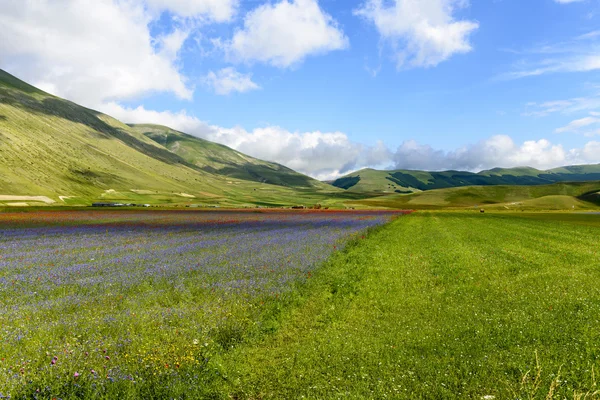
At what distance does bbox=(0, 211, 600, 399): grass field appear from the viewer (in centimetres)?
758

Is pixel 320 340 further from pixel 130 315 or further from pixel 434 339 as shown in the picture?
→ pixel 130 315

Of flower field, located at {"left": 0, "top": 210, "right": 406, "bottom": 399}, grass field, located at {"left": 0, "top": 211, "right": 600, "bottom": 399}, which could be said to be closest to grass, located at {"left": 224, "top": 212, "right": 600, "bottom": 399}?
grass field, located at {"left": 0, "top": 211, "right": 600, "bottom": 399}

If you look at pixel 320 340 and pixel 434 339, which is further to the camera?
pixel 320 340

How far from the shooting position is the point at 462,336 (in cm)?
1034

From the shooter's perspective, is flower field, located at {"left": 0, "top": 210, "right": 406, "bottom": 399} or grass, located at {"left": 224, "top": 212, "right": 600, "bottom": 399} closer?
flower field, located at {"left": 0, "top": 210, "right": 406, "bottom": 399}

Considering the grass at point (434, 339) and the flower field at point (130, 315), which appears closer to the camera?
the flower field at point (130, 315)

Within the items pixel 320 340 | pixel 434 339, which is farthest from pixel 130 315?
pixel 434 339

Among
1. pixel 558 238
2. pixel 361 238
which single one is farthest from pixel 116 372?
pixel 558 238

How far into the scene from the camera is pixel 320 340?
10.5 m

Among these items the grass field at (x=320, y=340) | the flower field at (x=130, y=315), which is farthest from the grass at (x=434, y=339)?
the flower field at (x=130, y=315)

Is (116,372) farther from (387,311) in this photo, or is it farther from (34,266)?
(34,266)

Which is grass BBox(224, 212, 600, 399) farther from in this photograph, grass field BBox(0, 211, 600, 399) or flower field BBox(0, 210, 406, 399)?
flower field BBox(0, 210, 406, 399)

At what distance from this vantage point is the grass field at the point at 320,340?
7.58m

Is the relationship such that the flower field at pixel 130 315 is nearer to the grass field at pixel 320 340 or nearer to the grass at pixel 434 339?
the grass field at pixel 320 340
